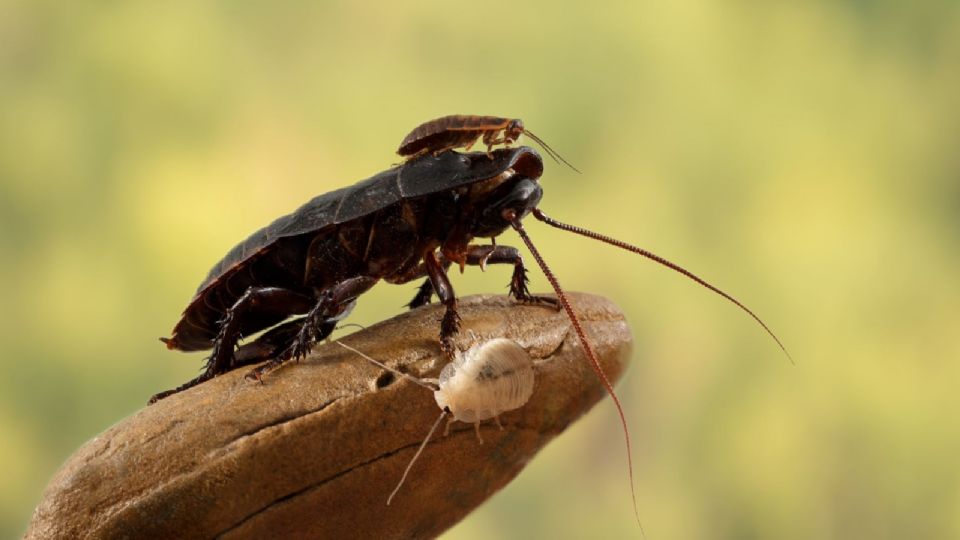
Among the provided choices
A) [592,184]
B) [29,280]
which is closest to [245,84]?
[29,280]

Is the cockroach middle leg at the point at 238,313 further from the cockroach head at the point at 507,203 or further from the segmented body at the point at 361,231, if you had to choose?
the cockroach head at the point at 507,203

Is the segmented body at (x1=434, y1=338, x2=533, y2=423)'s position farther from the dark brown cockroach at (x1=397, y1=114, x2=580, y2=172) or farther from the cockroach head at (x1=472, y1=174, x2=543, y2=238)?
the dark brown cockroach at (x1=397, y1=114, x2=580, y2=172)

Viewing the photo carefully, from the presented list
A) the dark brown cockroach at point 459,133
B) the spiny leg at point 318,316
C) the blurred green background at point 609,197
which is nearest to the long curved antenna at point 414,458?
the spiny leg at point 318,316

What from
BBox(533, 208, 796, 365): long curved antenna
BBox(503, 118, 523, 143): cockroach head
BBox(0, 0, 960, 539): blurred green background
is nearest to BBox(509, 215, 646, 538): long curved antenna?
BBox(533, 208, 796, 365): long curved antenna

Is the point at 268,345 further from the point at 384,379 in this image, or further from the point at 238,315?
the point at 384,379

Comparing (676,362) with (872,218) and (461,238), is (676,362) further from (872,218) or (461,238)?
(461,238)

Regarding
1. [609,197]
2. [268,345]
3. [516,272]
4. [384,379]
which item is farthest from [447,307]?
[609,197]
